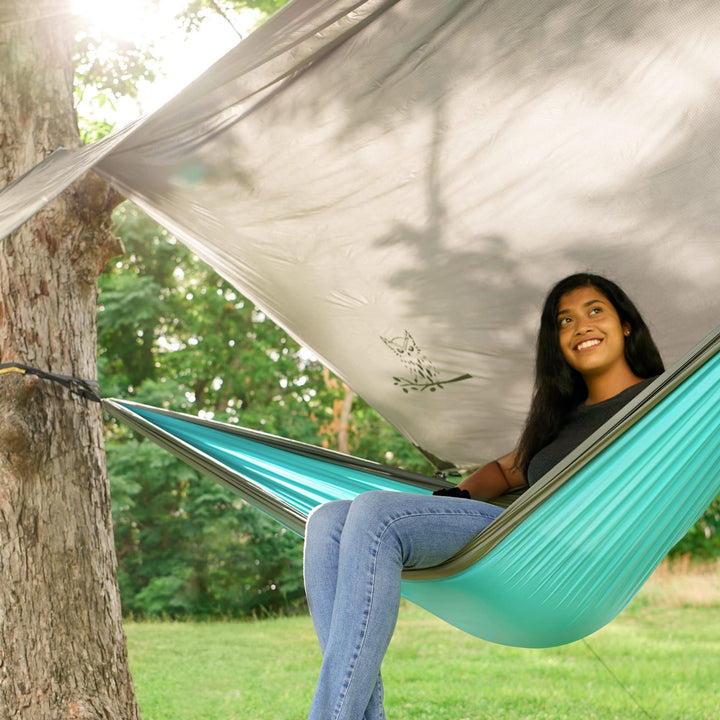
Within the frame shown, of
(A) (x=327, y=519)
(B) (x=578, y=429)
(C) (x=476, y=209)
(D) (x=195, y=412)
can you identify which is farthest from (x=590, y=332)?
(D) (x=195, y=412)

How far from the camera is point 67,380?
215 cm

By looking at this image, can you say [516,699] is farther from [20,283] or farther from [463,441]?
[20,283]

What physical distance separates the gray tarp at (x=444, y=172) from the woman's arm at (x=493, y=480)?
1.33 feet

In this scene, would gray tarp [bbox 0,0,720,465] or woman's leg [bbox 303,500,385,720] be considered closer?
woman's leg [bbox 303,500,385,720]

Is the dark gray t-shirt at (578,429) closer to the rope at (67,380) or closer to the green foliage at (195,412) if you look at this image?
the rope at (67,380)

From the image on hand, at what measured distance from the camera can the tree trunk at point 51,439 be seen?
2070 mm

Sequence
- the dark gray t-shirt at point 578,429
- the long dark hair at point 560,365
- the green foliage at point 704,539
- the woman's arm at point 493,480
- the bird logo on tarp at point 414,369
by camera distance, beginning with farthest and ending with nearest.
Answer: the green foliage at point 704,539, the bird logo on tarp at point 414,369, the woman's arm at point 493,480, the long dark hair at point 560,365, the dark gray t-shirt at point 578,429

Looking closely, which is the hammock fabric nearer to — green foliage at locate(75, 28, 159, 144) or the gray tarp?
the gray tarp

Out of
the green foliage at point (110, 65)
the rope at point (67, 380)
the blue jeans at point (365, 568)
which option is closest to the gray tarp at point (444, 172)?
the rope at point (67, 380)

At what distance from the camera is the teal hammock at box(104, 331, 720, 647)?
147 cm

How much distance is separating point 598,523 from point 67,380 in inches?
54.0

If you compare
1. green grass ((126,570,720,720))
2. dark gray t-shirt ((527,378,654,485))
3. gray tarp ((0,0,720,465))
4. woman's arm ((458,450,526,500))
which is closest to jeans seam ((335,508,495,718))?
dark gray t-shirt ((527,378,654,485))

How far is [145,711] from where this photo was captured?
3.63 meters

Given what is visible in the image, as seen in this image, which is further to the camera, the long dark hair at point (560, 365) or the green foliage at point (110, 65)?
the green foliage at point (110, 65)
